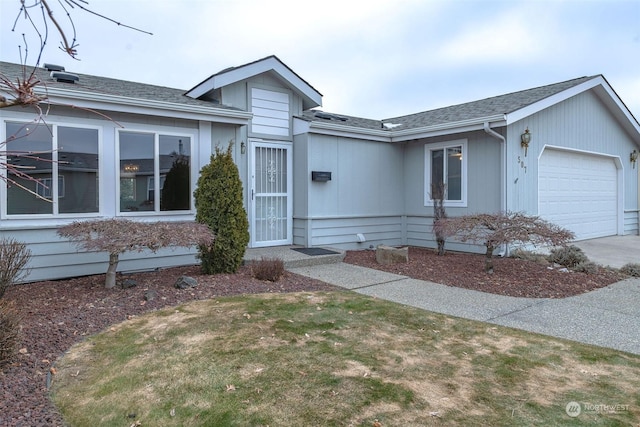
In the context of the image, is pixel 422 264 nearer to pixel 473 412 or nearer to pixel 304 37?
pixel 473 412

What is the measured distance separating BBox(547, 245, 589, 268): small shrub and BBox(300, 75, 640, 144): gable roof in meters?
2.80

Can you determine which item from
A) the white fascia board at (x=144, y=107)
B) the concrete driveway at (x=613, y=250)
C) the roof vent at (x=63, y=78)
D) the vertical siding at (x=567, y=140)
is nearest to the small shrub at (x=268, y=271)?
the white fascia board at (x=144, y=107)

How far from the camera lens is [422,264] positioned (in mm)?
8141

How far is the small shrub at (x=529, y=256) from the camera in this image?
8324 mm

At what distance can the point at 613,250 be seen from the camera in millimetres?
9945

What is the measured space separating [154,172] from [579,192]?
10923 millimetres

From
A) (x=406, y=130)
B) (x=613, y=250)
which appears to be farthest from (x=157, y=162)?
(x=613, y=250)

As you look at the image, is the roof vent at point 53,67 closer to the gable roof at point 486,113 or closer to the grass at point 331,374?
the gable roof at point 486,113

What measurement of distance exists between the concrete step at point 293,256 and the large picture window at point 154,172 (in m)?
1.59

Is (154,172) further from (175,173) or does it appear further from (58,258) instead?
(58,258)

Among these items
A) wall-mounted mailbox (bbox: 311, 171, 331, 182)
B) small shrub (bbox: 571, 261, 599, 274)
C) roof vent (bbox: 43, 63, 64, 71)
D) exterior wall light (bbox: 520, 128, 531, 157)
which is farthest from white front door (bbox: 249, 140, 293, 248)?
small shrub (bbox: 571, 261, 599, 274)

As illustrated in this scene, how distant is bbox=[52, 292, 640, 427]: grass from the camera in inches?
107

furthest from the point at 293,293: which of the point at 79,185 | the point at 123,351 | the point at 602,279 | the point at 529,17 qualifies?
the point at 529,17

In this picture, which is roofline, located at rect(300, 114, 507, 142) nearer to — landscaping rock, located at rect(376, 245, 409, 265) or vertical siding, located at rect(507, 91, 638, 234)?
vertical siding, located at rect(507, 91, 638, 234)
